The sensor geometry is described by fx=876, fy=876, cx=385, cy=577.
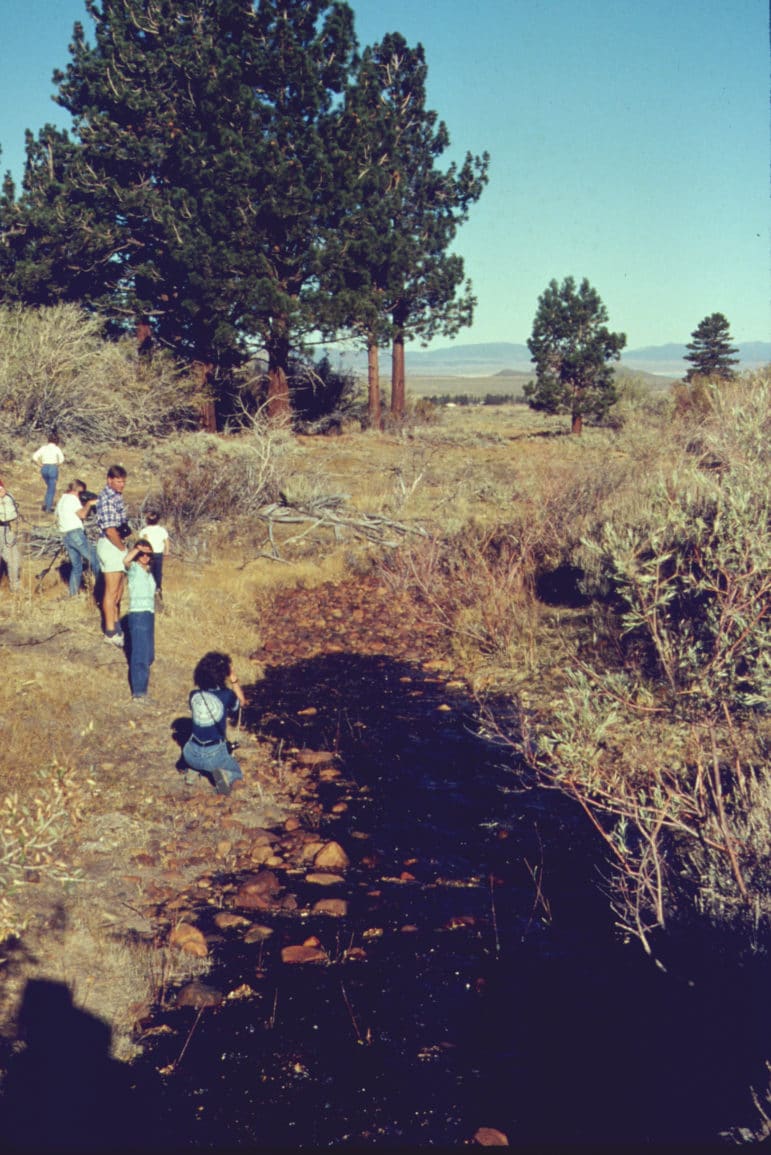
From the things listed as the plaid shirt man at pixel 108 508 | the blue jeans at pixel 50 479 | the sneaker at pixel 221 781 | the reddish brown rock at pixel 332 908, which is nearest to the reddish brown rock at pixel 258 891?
the reddish brown rock at pixel 332 908

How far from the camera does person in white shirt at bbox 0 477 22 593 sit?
974 centimetres

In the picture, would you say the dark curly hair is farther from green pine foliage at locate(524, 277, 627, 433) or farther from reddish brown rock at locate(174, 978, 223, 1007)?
green pine foliage at locate(524, 277, 627, 433)

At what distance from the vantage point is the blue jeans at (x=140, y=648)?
777cm

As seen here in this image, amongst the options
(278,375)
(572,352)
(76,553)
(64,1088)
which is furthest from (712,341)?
(64,1088)

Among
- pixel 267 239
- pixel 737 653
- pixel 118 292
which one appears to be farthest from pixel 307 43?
pixel 737 653

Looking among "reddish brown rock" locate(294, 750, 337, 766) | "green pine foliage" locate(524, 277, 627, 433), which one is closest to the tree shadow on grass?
"reddish brown rock" locate(294, 750, 337, 766)

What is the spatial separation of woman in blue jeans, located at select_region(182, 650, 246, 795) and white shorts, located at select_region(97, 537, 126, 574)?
235 cm

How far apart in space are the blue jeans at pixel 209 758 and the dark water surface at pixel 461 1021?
0.90 metres

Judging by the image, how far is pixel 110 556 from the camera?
849cm

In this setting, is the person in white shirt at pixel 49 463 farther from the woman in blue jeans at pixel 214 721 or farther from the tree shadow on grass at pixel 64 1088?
the tree shadow on grass at pixel 64 1088

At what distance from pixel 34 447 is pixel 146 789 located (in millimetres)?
15103

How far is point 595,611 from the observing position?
1029 centimetres

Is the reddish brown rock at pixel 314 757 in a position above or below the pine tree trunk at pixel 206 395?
below

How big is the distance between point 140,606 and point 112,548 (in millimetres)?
1067
